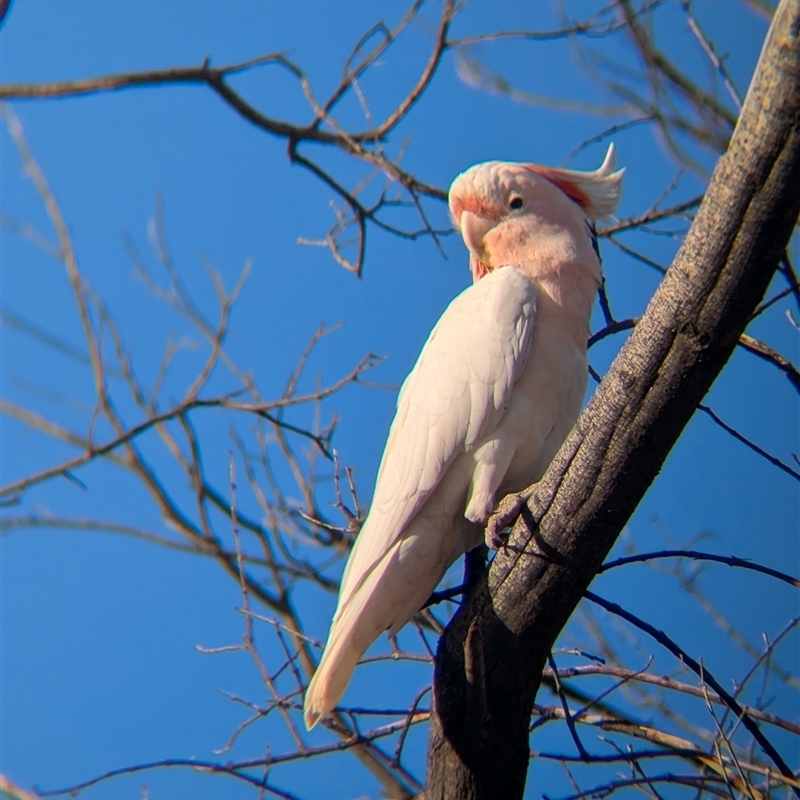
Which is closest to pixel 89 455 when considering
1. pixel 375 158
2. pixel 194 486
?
pixel 194 486

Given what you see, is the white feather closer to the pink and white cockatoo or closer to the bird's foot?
the pink and white cockatoo

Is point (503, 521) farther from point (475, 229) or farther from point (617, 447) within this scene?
point (475, 229)

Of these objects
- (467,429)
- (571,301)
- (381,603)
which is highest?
(571,301)

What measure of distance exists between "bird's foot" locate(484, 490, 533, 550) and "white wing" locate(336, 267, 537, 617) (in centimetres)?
30

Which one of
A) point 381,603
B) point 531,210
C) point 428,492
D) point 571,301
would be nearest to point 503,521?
point 428,492

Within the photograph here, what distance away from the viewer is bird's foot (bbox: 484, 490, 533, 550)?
1.63 m

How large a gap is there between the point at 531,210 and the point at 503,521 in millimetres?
971

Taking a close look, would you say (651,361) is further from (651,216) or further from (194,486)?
(194,486)

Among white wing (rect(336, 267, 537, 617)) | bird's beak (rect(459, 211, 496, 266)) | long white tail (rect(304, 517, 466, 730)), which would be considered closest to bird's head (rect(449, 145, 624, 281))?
bird's beak (rect(459, 211, 496, 266))

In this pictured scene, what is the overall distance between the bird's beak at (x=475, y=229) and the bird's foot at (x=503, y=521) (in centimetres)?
89

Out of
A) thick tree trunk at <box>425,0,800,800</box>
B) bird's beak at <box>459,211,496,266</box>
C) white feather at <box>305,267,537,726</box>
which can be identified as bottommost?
thick tree trunk at <box>425,0,800,800</box>

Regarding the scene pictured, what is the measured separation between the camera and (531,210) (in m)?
2.27

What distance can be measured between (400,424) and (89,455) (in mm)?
1497

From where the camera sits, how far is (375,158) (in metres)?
2.81
